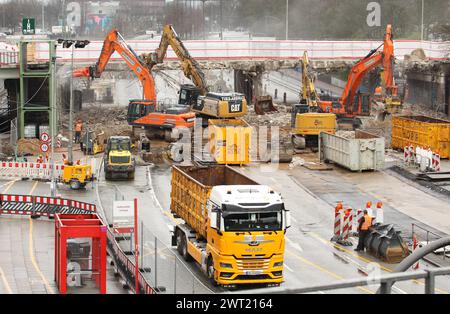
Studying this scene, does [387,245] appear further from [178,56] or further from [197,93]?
[197,93]

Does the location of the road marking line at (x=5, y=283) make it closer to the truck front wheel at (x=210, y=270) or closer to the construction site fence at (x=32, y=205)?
the truck front wheel at (x=210, y=270)

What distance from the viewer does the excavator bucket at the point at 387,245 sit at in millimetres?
34281

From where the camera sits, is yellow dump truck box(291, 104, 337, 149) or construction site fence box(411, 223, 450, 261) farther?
yellow dump truck box(291, 104, 337, 149)

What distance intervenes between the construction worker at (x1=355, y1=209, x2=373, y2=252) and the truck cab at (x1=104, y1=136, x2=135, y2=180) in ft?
58.6

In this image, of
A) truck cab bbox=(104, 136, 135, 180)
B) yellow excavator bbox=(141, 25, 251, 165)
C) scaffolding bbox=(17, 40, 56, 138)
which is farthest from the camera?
scaffolding bbox=(17, 40, 56, 138)

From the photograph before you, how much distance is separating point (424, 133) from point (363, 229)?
76.8 ft

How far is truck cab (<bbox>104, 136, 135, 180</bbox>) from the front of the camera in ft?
168

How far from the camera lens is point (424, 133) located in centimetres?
5806

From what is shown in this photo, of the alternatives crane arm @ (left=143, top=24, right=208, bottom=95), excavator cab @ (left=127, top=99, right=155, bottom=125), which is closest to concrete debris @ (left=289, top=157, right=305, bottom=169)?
excavator cab @ (left=127, top=99, right=155, bottom=125)

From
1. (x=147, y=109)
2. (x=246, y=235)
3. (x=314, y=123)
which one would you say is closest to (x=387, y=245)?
(x=246, y=235)

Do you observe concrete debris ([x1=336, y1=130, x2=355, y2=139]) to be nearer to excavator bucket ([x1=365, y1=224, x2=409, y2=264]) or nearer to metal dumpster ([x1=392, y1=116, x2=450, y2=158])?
metal dumpster ([x1=392, y1=116, x2=450, y2=158])

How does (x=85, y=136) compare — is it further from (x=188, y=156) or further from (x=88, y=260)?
(x=88, y=260)

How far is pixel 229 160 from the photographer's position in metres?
54.9

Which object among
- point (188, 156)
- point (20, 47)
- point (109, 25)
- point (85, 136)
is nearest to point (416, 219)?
point (188, 156)
